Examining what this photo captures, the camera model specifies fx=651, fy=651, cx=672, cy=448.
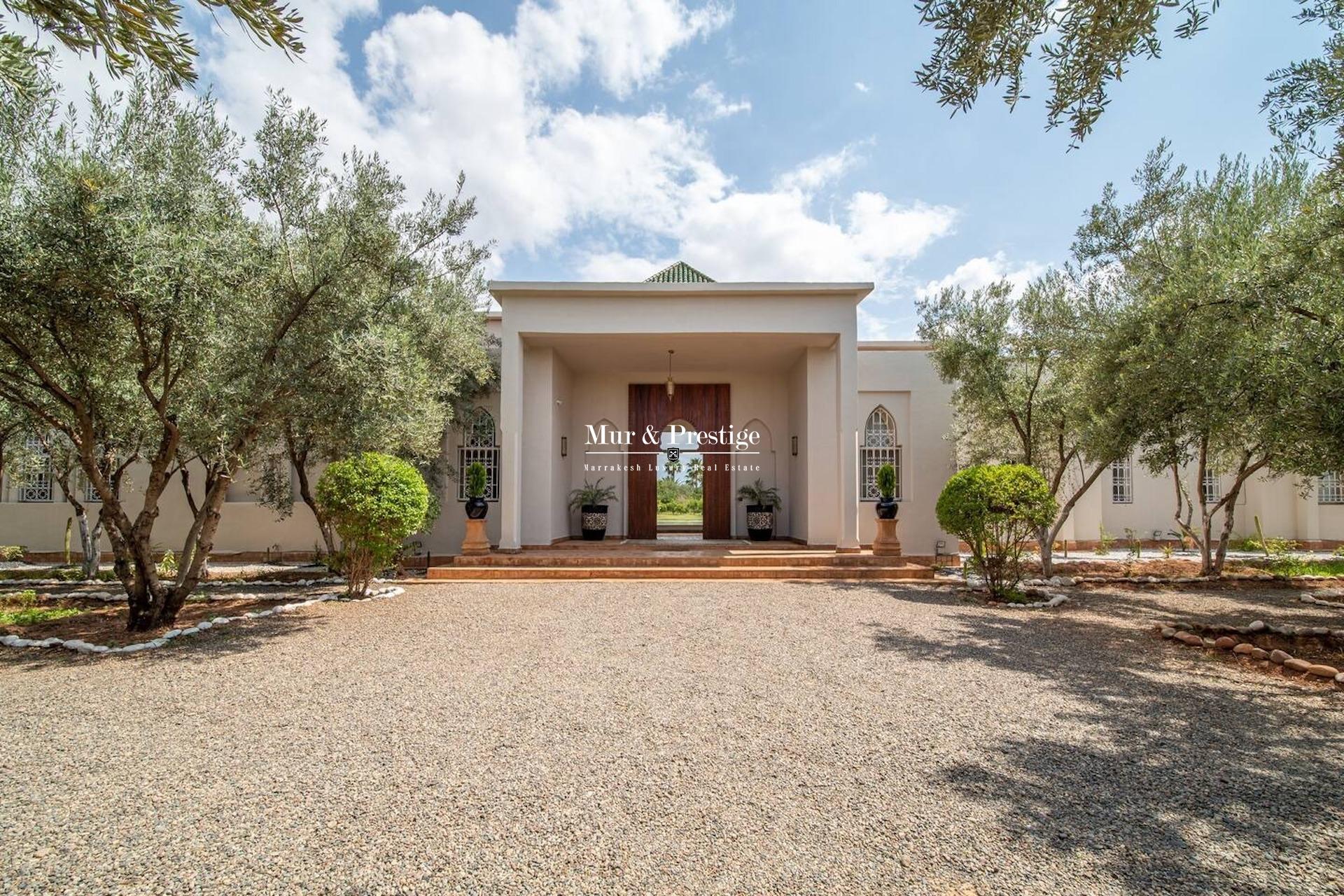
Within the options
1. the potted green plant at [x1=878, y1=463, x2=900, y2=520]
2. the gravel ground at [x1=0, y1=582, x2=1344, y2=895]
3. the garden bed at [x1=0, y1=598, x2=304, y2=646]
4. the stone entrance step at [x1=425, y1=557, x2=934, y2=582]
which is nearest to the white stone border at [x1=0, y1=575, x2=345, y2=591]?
the garden bed at [x1=0, y1=598, x2=304, y2=646]

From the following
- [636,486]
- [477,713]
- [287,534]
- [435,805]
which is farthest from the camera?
[636,486]

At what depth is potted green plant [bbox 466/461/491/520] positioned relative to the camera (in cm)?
1057

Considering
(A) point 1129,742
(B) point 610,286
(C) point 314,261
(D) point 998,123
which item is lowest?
(A) point 1129,742

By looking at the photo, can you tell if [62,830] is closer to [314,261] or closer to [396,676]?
[396,676]

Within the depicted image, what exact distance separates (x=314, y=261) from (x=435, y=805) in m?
5.53

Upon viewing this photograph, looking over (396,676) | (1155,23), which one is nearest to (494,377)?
(396,676)

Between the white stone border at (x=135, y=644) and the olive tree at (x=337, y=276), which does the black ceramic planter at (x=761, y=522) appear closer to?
the olive tree at (x=337, y=276)

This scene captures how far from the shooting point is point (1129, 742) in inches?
142

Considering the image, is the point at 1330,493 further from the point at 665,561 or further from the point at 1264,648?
the point at 665,561

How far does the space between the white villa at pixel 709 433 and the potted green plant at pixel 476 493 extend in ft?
1.24

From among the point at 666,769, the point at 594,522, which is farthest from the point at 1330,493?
the point at 666,769

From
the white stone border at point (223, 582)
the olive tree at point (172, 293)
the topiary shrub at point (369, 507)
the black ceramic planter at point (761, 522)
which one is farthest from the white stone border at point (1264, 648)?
the white stone border at point (223, 582)

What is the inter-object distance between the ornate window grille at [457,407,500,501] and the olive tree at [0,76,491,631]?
18.5 ft

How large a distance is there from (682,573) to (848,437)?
3579mm
